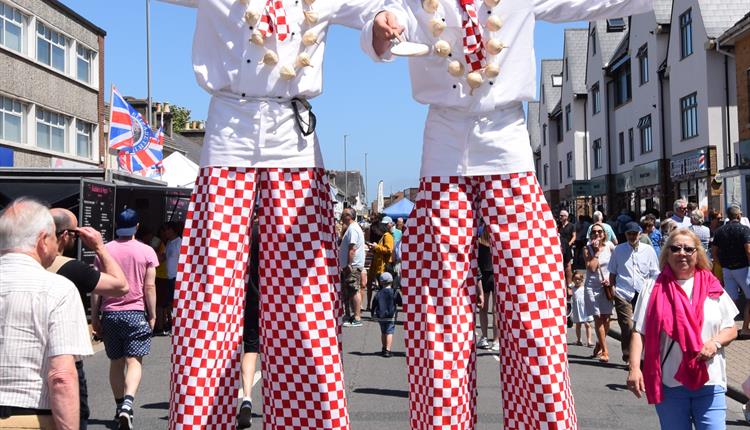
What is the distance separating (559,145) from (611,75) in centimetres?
1279

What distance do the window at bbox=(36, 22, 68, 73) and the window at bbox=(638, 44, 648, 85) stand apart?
2016cm

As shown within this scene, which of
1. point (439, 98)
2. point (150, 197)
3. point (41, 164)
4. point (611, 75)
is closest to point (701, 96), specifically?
point (611, 75)

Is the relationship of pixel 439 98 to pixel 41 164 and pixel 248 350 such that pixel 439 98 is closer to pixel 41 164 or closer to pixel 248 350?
pixel 248 350

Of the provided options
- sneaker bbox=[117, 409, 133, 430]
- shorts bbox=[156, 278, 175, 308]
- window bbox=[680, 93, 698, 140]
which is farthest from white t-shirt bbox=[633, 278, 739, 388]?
window bbox=[680, 93, 698, 140]

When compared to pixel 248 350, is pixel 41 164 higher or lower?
higher

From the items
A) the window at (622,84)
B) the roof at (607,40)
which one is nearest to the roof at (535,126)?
the roof at (607,40)

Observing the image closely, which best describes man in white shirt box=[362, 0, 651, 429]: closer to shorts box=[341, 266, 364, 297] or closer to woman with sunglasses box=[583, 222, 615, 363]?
woman with sunglasses box=[583, 222, 615, 363]

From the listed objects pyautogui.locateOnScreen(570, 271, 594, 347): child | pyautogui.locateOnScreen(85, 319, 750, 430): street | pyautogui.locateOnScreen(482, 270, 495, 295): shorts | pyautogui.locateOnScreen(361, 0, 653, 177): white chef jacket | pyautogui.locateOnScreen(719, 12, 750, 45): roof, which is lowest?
pyautogui.locateOnScreen(85, 319, 750, 430): street

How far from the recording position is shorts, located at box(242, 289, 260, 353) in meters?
5.50

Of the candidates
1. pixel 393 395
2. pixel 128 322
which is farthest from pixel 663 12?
pixel 128 322

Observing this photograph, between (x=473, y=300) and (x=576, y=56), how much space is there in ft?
145

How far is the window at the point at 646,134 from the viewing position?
33406 millimetres

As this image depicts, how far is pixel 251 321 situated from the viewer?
651cm

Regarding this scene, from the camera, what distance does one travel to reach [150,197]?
17438 mm
